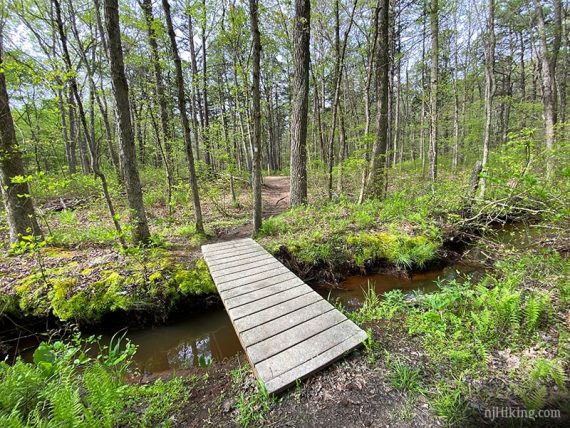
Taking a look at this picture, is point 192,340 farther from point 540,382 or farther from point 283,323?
point 540,382

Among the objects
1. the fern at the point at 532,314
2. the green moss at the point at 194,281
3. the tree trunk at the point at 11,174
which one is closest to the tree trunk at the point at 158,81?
the tree trunk at the point at 11,174

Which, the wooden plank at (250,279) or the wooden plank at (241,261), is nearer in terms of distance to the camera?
the wooden plank at (250,279)

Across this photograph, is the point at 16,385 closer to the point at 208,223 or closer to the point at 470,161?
the point at 208,223

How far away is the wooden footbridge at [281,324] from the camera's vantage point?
6.90 feet

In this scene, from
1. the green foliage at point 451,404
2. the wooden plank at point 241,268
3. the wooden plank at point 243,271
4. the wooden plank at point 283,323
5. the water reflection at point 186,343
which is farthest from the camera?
the wooden plank at point 241,268

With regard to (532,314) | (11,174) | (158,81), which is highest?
(158,81)

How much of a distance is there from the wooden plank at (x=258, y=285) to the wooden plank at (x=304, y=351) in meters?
1.25

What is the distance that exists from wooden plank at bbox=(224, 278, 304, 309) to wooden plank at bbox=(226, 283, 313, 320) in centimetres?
7

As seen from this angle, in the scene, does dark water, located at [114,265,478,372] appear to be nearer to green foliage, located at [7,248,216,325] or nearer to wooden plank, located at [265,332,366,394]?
green foliage, located at [7,248,216,325]

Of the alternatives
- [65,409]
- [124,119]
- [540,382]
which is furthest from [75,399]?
[124,119]

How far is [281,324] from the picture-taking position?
8.61ft

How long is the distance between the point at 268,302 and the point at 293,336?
708 mm

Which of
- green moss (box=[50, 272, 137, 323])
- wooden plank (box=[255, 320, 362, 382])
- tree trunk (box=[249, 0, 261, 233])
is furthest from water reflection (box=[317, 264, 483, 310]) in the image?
green moss (box=[50, 272, 137, 323])

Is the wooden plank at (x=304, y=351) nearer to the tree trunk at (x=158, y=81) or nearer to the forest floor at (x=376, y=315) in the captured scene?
the forest floor at (x=376, y=315)
